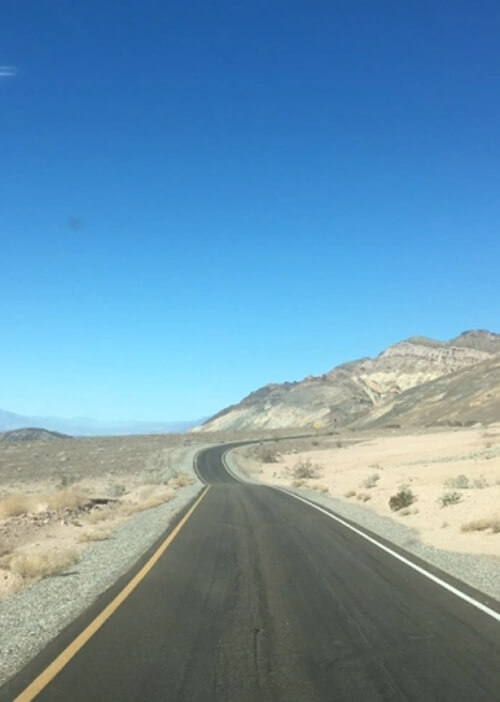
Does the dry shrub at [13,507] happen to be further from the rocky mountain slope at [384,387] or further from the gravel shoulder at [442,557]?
the rocky mountain slope at [384,387]

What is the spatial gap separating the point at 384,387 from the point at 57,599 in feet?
514

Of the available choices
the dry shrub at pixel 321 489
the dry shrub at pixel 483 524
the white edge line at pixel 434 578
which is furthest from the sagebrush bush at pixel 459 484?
the white edge line at pixel 434 578

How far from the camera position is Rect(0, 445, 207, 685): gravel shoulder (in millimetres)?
7297

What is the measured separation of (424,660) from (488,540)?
10.1 m

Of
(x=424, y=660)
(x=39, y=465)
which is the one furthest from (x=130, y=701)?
(x=39, y=465)

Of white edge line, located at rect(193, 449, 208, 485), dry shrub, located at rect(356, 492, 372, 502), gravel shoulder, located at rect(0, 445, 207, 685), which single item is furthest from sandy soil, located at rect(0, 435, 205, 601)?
dry shrub, located at rect(356, 492, 372, 502)

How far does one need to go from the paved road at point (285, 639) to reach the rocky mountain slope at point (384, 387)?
103697mm

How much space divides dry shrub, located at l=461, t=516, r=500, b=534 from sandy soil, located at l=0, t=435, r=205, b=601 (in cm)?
980

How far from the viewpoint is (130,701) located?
18.1 ft

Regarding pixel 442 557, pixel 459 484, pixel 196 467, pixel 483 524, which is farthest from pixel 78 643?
pixel 196 467

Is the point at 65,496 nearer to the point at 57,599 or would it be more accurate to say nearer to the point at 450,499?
the point at 450,499

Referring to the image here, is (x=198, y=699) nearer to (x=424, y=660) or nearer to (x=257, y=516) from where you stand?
(x=424, y=660)

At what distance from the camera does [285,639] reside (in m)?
7.32

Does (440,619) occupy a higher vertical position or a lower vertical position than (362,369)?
lower
